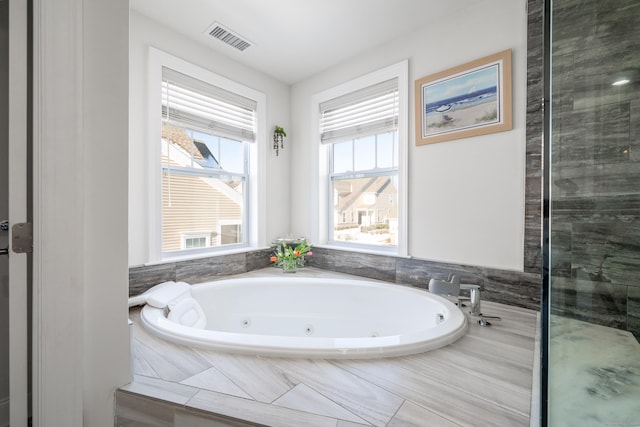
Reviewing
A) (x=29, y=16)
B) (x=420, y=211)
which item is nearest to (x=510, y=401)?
(x=420, y=211)

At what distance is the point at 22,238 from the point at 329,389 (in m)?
1.07

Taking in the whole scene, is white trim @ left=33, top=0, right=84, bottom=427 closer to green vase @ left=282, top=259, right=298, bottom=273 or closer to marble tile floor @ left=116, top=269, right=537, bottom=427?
Answer: marble tile floor @ left=116, top=269, right=537, bottom=427

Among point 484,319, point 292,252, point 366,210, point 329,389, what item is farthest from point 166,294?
point 484,319

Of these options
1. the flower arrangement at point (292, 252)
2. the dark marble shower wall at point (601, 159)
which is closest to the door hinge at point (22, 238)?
the dark marble shower wall at point (601, 159)

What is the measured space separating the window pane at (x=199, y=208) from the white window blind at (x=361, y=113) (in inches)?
41.2

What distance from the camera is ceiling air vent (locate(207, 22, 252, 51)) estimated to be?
2.12 metres

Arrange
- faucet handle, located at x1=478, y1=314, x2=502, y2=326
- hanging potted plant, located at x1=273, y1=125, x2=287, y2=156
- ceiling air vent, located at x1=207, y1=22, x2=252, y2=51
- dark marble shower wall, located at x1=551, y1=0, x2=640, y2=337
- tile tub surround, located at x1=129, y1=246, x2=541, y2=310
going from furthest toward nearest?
hanging potted plant, located at x1=273, y1=125, x2=287, y2=156
ceiling air vent, located at x1=207, y1=22, x2=252, y2=51
tile tub surround, located at x1=129, y1=246, x2=541, y2=310
faucet handle, located at x1=478, y1=314, x2=502, y2=326
dark marble shower wall, located at x1=551, y1=0, x2=640, y2=337

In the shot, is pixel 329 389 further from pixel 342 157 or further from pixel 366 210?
pixel 342 157

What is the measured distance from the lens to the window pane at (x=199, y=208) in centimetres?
224

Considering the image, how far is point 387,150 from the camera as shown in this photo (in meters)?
2.47

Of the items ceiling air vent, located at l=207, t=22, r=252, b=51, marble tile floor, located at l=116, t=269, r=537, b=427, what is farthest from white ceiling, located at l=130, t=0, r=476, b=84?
marble tile floor, located at l=116, t=269, r=537, b=427

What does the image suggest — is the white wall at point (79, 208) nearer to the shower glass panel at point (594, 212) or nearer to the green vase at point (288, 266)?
the shower glass panel at point (594, 212)

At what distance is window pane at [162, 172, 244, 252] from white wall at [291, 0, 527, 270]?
161cm

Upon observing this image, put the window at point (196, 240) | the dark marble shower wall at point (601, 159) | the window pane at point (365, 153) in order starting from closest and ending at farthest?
1. the dark marble shower wall at point (601, 159)
2. the window at point (196, 240)
3. the window pane at point (365, 153)
